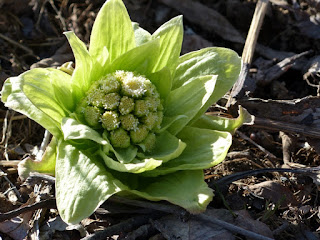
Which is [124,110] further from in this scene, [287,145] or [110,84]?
[287,145]

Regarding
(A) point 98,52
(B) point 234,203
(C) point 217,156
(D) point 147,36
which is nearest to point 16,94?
(A) point 98,52

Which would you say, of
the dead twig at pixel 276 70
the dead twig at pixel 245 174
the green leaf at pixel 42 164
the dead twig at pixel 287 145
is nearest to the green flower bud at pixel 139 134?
the green leaf at pixel 42 164

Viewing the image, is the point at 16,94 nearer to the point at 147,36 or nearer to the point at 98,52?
the point at 98,52

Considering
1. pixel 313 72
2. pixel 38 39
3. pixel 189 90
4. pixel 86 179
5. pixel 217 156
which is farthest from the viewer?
pixel 38 39

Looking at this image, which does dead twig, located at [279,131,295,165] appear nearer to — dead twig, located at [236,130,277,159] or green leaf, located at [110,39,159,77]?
dead twig, located at [236,130,277,159]

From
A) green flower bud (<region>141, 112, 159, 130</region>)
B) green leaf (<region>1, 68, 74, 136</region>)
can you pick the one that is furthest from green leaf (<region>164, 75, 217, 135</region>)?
green leaf (<region>1, 68, 74, 136</region>)

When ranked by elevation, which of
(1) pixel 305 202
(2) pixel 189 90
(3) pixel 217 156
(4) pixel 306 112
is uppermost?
(2) pixel 189 90

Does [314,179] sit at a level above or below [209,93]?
below

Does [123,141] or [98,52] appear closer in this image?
[123,141]
